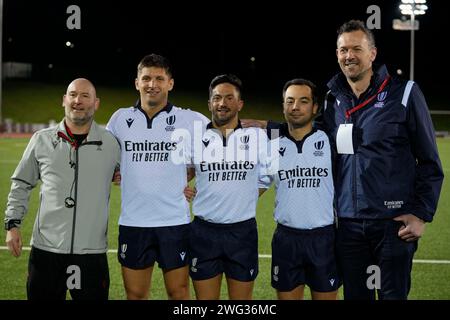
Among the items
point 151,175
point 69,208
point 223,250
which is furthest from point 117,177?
point 223,250

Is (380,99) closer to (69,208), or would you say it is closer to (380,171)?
(380,171)

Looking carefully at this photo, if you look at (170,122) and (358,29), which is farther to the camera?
(170,122)

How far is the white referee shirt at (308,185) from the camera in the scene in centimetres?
377

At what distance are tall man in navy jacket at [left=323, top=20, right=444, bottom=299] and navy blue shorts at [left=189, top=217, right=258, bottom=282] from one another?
58 cm

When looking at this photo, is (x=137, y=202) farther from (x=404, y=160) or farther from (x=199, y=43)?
(x=199, y=43)

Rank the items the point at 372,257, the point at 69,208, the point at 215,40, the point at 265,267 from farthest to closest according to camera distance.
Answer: the point at 215,40
the point at 265,267
the point at 69,208
the point at 372,257

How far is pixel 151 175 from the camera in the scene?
3.91 m

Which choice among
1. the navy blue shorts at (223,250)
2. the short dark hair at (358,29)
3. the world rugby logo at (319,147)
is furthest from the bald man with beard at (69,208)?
the short dark hair at (358,29)

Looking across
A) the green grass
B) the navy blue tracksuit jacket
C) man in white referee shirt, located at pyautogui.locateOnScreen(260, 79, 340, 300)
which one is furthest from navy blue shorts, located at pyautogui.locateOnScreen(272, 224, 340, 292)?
the green grass

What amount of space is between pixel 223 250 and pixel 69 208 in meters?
0.97

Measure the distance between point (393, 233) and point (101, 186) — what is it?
1.72 metres

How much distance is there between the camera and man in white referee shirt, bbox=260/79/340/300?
3756mm

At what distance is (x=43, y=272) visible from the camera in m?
3.65

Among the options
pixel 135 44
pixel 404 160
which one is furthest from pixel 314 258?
pixel 135 44
